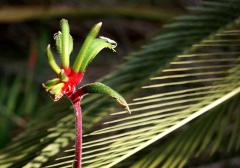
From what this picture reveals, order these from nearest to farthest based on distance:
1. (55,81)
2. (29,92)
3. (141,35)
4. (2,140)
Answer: (55,81) < (2,140) < (29,92) < (141,35)

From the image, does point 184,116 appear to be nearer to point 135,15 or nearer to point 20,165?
point 20,165

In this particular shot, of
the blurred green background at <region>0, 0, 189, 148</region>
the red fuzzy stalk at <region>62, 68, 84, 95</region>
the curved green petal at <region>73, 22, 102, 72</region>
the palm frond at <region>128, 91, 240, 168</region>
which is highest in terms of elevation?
the blurred green background at <region>0, 0, 189, 148</region>

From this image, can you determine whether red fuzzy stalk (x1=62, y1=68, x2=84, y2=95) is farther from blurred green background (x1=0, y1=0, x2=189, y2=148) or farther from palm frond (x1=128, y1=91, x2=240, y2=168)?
blurred green background (x1=0, y1=0, x2=189, y2=148)

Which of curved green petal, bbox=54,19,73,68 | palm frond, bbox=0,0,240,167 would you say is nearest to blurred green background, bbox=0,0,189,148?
palm frond, bbox=0,0,240,167

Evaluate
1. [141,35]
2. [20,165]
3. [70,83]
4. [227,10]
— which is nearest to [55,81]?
[70,83]

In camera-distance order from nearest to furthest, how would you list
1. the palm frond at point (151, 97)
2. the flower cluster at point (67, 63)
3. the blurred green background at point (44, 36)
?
the flower cluster at point (67, 63)
the palm frond at point (151, 97)
the blurred green background at point (44, 36)

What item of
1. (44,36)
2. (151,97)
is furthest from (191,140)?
(44,36)

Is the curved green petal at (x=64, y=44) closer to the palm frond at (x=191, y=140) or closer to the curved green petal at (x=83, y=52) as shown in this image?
the curved green petal at (x=83, y=52)

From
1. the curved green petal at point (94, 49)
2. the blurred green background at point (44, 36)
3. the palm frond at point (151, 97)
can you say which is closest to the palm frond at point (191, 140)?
the palm frond at point (151, 97)
